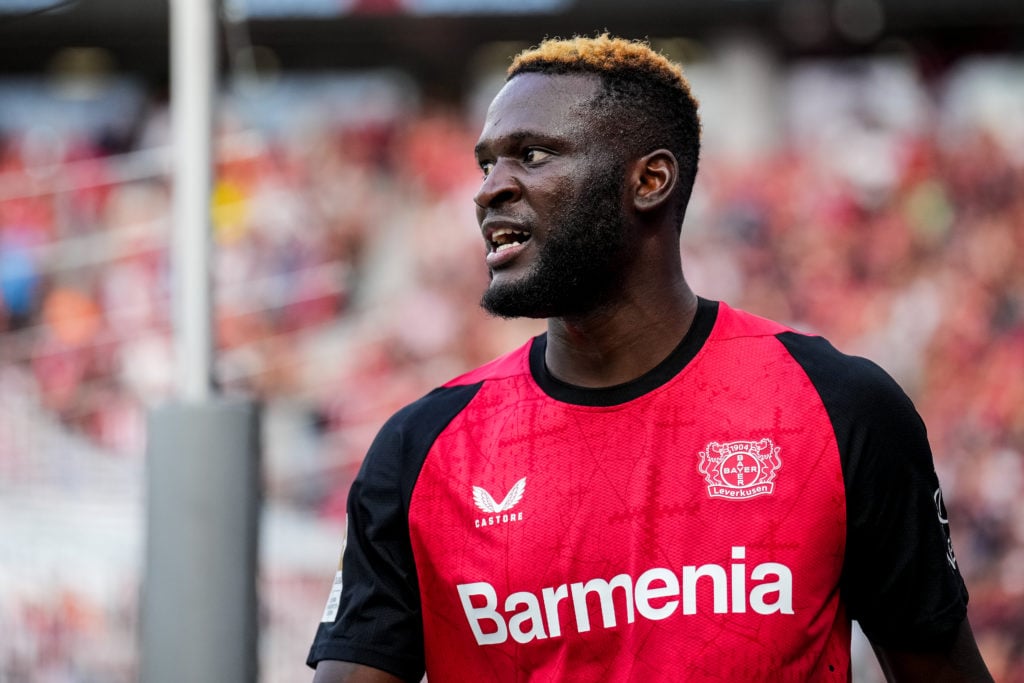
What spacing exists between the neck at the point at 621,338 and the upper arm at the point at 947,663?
0.73 m

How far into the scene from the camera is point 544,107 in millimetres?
2746

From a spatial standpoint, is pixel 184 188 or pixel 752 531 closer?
pixel 752 531

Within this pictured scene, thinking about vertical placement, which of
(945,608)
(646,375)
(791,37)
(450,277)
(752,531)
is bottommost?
(945,608)

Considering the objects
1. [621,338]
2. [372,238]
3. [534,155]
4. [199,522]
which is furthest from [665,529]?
[372,238]

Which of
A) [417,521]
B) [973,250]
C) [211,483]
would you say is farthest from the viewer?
[973,250]

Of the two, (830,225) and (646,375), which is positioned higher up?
(830,225)

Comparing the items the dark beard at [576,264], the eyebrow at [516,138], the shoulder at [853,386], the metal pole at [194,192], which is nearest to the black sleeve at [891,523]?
the shoulder at [853,386]

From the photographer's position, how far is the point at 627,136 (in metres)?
2.81

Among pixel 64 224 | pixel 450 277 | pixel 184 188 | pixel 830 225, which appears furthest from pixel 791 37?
pixel 184 188

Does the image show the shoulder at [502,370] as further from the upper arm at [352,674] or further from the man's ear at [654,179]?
the upper arm at [352,674]

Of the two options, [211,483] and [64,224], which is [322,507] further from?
[211,483]

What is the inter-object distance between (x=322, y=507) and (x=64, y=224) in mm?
4056

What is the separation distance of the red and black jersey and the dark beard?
0.58ft

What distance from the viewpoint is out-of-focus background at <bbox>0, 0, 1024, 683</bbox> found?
8.64 meters
